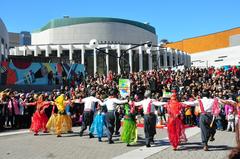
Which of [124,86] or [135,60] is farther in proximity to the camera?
[135,60]

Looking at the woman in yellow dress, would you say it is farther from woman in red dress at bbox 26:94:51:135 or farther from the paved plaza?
woman in red dress at bbox 26:94:51:135

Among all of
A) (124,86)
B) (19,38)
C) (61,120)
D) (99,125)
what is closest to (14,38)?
(19,38)

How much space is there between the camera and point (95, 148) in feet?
37.3

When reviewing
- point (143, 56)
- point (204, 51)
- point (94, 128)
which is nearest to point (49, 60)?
point (94, 128)

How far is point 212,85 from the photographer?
22016mm

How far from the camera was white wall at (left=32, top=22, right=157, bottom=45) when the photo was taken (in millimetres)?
76438

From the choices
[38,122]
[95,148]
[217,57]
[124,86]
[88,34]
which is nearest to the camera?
[95,148]

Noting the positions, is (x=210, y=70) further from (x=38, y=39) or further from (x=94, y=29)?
(x=38, y=39)

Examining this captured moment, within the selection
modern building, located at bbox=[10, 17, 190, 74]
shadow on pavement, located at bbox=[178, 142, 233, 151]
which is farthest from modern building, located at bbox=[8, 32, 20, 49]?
shadow on pavement, located at bbox=[178, 142, 233, 151]

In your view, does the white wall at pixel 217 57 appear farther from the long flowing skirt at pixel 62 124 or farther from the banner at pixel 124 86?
the long flowing skirt at pixel 62 124

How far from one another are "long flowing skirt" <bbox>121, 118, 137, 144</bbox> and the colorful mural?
48.2 feet

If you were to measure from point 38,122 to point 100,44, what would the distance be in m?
48.5

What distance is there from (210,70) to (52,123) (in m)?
14.8

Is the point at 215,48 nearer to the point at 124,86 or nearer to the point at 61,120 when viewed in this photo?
the point at 124,86
